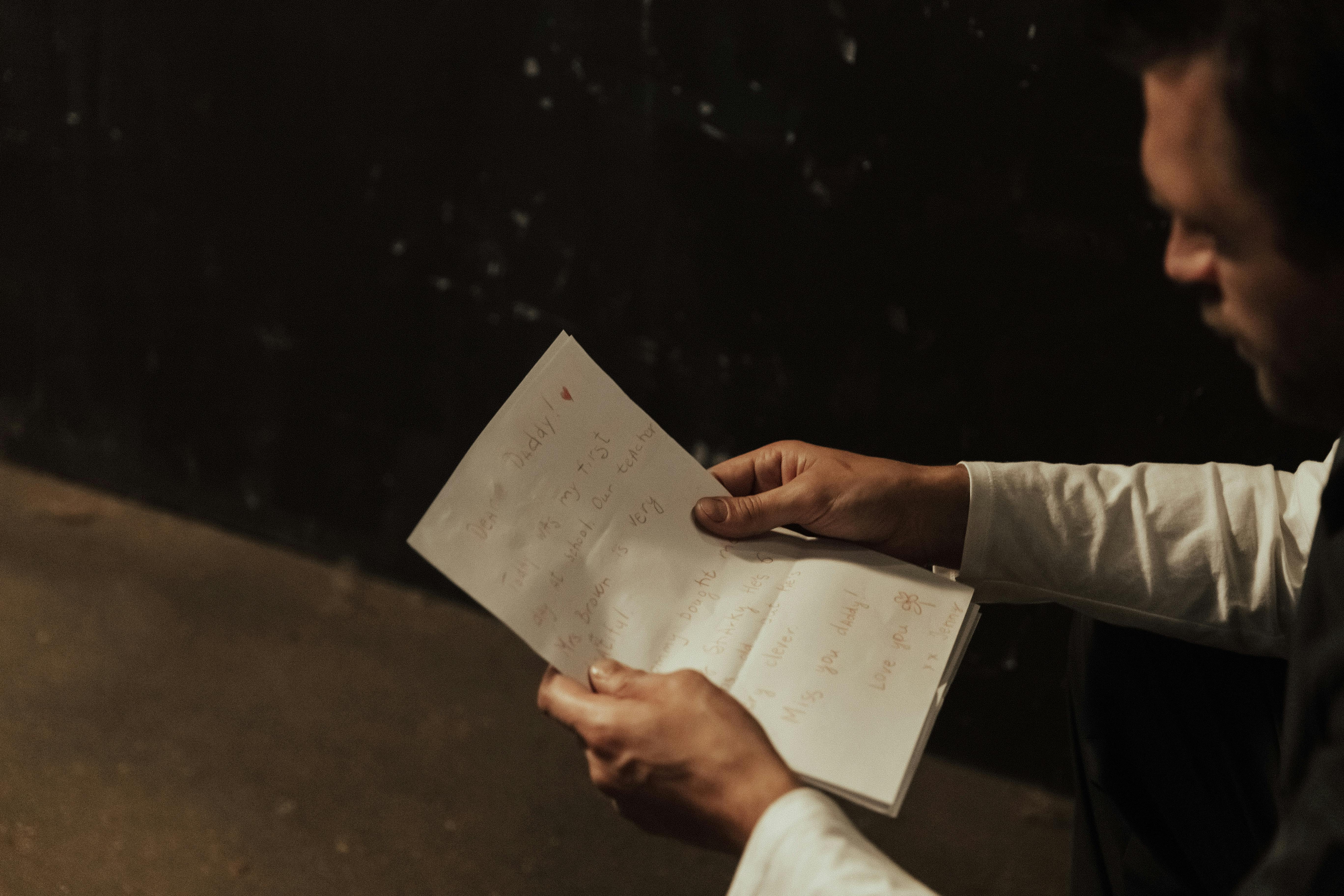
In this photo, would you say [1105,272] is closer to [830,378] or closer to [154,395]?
[830,378]

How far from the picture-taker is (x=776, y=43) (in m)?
1.33

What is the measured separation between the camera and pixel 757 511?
3.04ft

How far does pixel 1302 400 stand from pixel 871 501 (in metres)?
0.35

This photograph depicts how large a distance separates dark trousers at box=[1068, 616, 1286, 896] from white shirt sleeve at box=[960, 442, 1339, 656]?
0.03 meters

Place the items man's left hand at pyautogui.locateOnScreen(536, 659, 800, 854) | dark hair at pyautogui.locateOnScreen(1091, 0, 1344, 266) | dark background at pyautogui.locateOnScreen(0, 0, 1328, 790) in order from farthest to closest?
dark background at pyautogui.locateOnScreen(0, 0, 1328, 790) < man's left hand at pyautogui.locateOnScreen(536, 659, 800, 854) < dark hair at pyautogui.locateOnScreen(1091, 0, 1344, 266)

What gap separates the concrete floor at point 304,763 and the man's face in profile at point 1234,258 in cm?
90

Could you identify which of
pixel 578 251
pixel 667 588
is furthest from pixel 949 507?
pixel 578 251

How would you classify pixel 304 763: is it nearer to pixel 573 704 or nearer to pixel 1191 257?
pixel 573 704

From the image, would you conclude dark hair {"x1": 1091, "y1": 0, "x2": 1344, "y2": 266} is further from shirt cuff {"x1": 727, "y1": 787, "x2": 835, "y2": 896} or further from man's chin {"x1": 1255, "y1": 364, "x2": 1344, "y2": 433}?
shirt cuff {"x1": 727, "y1": 787, "x2": 835, "y2": 896}

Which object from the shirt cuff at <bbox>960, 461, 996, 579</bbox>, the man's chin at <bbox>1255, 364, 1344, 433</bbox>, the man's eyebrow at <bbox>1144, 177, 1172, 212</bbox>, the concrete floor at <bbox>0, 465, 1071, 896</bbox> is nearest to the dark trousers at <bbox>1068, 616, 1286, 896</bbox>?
the shirt cuff at <bbox>960, 461, 996, 579</bbox>

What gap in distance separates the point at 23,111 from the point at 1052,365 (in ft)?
5.58

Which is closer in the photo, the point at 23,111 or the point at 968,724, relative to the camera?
the point at 968,724

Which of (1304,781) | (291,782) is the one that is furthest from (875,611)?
(291,782)

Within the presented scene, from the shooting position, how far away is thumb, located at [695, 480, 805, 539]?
0.91 m
